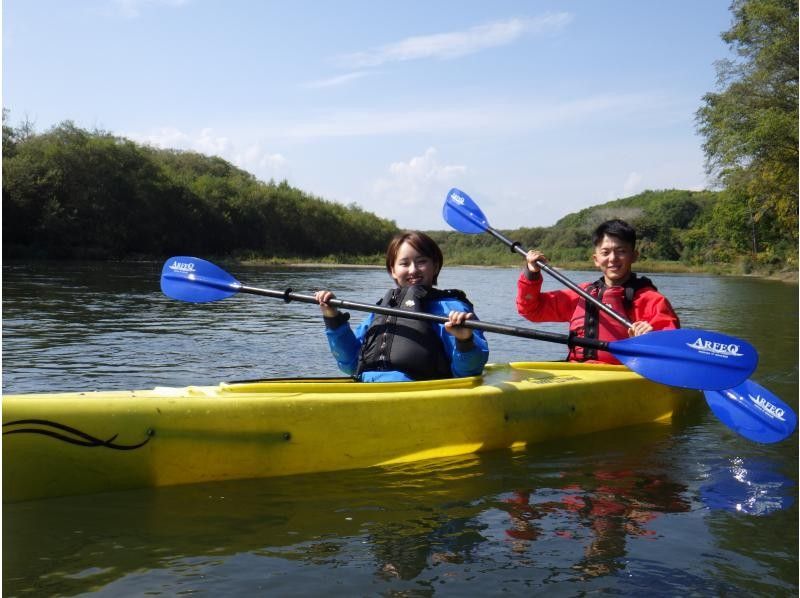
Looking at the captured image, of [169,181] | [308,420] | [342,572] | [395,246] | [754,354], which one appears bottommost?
[342,572]

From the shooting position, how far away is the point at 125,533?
106 inches

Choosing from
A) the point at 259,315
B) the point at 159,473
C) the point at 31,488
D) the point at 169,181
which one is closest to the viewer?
the point at 31,488

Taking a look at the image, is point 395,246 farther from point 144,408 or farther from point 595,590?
point 595,590

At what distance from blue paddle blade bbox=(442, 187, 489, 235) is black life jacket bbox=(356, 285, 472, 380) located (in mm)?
2244

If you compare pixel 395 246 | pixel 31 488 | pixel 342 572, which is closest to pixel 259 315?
pixel 395 246

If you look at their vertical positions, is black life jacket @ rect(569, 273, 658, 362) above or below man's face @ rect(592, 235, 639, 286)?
below

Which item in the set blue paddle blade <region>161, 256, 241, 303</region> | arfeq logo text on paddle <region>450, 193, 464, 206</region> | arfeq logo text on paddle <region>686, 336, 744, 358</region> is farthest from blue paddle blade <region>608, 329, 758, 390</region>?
arfeq logo text on paddle <region>450, 193, 464, 206</region>

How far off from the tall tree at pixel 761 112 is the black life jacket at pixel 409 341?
18.6 metres

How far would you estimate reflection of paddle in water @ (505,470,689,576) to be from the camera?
264 centimetres

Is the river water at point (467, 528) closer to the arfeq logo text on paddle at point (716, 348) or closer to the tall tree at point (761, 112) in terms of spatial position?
the arfeq logo text on paddle at point (716, 348)

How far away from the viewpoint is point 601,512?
301cm

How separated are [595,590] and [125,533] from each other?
154 cm

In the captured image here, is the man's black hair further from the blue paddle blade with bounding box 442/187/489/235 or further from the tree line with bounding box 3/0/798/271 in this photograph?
the tree line with bounding box 3/0/798/271

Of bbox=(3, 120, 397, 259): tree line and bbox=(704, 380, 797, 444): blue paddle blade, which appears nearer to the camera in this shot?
bbox=(704, 380, 797, 444): blue paddle blade
